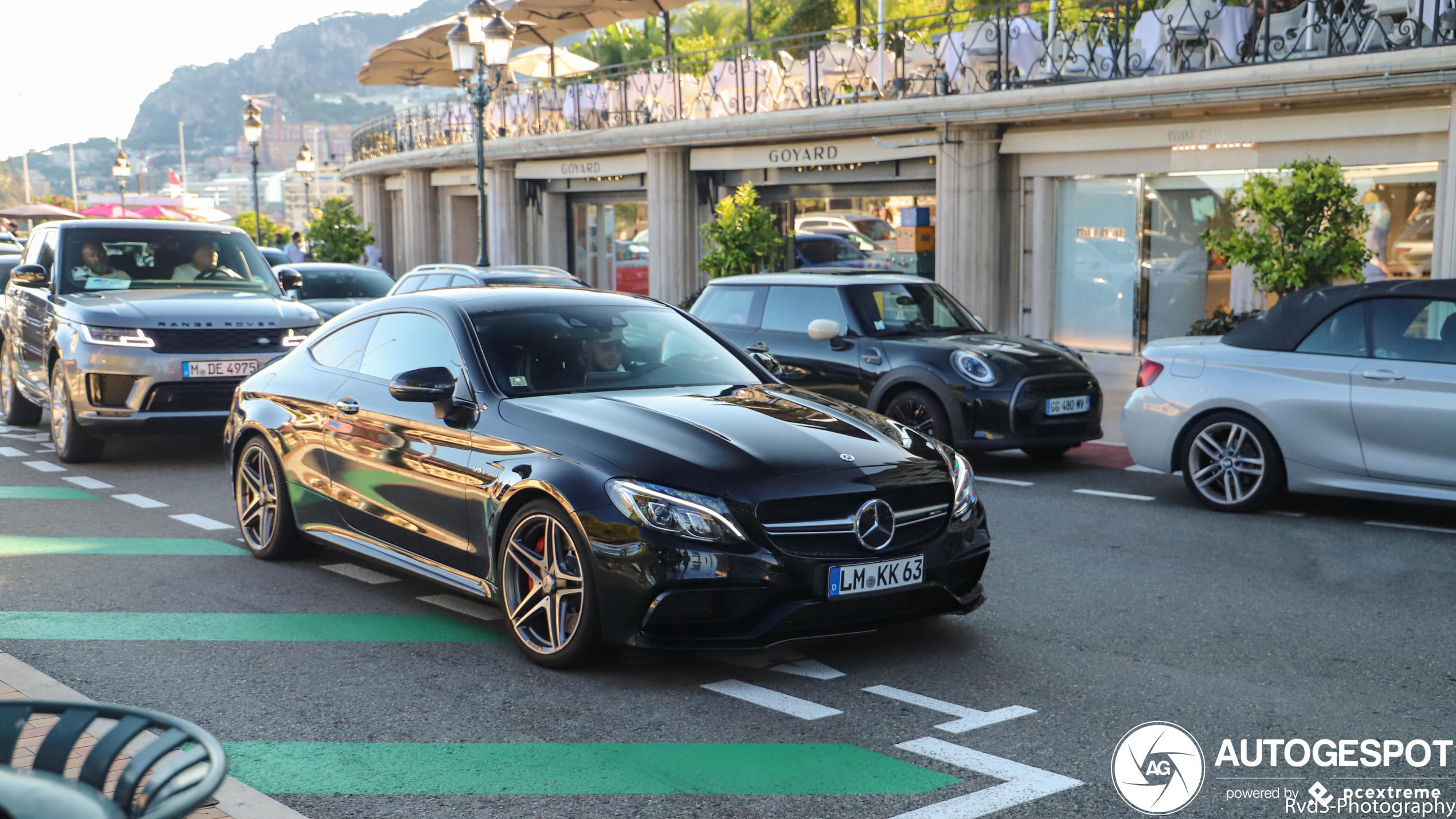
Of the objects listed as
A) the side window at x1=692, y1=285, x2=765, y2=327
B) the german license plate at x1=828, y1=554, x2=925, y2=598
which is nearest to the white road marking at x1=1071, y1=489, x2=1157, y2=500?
the side window at x1=692, y1=285, x2=765, y2=327

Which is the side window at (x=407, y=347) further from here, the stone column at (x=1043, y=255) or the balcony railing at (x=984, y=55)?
the stone column at (x=1043, y=255)

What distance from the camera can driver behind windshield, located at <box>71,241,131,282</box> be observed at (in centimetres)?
1176

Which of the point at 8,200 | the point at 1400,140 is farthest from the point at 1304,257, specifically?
the point at 8,200

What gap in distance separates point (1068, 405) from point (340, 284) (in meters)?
10.7

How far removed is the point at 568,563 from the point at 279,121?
675 feet

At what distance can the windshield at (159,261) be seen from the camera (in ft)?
38.7

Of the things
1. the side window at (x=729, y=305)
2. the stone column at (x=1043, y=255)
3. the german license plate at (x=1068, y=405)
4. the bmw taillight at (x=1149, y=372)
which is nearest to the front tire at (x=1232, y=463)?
the bmw taillight at (x=1149, y=372)

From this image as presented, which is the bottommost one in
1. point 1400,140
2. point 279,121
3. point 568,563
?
point 568,563

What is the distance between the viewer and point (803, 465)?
5230mm

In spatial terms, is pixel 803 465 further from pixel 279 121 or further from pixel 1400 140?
pixel 279 121

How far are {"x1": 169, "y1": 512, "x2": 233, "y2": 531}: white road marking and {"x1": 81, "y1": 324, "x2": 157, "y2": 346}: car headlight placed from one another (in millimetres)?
2199

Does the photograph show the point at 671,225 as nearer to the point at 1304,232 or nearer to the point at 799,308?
the point at 799,308

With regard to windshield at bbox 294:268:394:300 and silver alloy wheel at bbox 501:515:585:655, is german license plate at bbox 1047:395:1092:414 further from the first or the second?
windshield at bbox 294:268:394:300

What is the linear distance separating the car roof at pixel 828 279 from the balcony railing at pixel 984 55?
5482 millimetres
